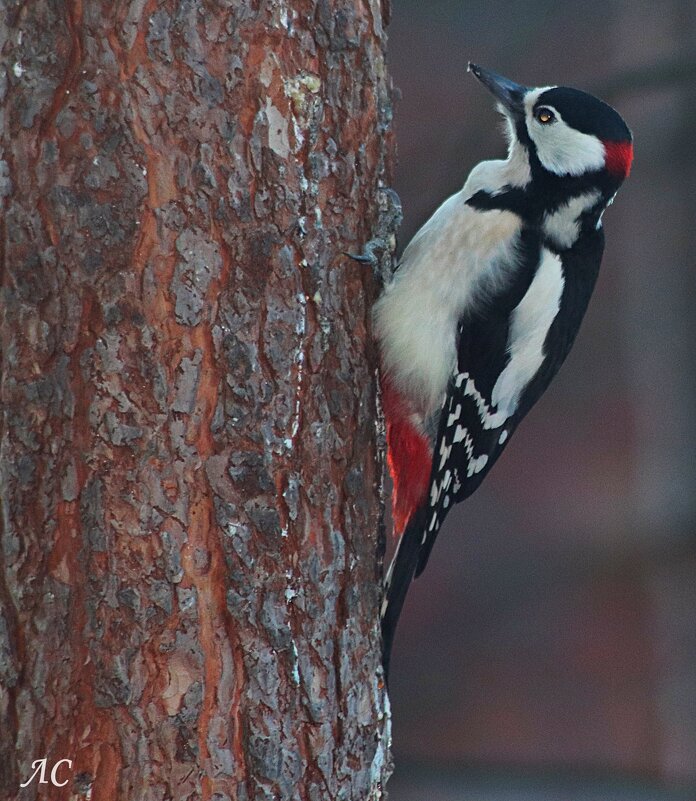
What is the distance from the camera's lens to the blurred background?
4.94 m

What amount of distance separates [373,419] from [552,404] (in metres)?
3.08

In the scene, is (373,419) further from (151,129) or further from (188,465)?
(151,129)

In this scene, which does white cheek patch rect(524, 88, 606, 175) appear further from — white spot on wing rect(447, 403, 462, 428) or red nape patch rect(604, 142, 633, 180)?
white spot on wing rect(447, 403, 462, 428)

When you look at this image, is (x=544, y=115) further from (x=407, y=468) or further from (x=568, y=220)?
(x=407, y=468)

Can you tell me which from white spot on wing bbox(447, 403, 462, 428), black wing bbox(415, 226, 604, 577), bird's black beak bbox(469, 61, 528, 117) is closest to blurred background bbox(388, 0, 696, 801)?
bird's black beak bbox(469, 61, 528, 117)

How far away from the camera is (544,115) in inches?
103

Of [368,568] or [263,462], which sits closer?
[263,462]

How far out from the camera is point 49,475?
5.84 ft

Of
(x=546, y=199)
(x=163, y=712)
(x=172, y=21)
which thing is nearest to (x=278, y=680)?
(x=163, y=712)

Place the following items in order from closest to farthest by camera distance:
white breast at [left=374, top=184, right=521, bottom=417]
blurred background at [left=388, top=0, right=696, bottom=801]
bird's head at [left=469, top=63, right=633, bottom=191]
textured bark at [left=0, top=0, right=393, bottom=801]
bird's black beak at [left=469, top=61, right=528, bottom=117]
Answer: textured bark at [left=0, top=0, right=393, bottom=801]
white breast at [left=374, top=184, right=521, bottom=417]
bird's head at [left=469, top=63, right=633, bottom=191]
bird's black beak at [left=469, top=61, right=528, bottom=117]
blurred background at [left=388, top=0, right=696, bottom=801]

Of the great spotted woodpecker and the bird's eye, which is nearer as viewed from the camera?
the great spotted woodpecker

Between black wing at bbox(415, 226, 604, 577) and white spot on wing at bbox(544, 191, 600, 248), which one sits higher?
white spot on wing at bbox(544, 191, 600, 248)

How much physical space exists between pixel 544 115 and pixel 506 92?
13 cm

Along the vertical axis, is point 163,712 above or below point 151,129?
below
